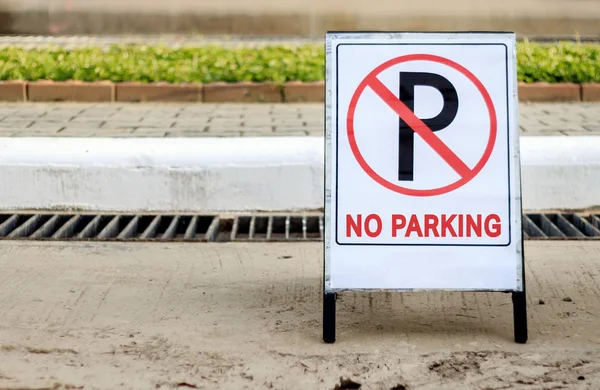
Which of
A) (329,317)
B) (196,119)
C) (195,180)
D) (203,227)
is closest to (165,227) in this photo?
(203,227)

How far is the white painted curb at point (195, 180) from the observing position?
19.4 ft

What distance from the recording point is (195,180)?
593 cm

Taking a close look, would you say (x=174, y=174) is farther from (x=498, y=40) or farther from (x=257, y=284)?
(x=498, y=40)

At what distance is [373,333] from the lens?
3.78 meters

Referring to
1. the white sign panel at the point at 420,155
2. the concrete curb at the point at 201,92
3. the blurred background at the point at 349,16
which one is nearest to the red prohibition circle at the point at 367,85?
the white sign panel at the point at 420,155

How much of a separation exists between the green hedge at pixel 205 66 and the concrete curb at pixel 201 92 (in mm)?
134

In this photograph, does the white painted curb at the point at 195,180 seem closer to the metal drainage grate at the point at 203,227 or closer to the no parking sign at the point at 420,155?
the metal drainage grate at the point at 203,227

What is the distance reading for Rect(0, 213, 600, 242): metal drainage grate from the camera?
18.1 feet

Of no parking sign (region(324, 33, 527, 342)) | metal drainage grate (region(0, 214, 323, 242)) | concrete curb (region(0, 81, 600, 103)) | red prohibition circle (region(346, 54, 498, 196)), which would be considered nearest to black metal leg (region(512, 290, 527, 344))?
no parking sign (region(324, 33, 527, 342))

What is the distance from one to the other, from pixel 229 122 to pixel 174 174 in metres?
1.50

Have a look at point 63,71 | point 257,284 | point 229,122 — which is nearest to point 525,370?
point 257,284

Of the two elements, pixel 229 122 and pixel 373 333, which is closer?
pixel 373 333

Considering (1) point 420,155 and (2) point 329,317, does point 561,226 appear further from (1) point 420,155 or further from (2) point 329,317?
(2) point 329,317

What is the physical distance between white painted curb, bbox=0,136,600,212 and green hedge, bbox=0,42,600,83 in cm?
261
